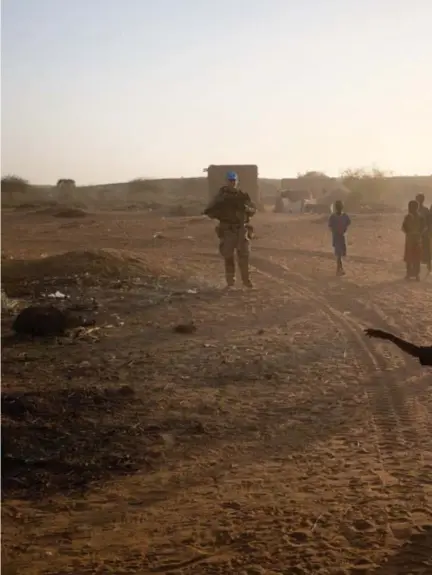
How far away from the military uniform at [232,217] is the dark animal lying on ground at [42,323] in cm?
397

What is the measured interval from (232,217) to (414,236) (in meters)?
Result: 4.11

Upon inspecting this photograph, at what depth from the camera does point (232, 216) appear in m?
12.8

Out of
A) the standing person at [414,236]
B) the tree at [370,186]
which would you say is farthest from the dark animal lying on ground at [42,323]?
the tree at [370,186]

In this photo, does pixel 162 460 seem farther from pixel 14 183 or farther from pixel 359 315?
pixel 14 183

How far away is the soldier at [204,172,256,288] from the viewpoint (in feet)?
42.1

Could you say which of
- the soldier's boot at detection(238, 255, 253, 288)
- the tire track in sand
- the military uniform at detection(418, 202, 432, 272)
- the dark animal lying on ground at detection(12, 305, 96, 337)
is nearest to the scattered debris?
the dark animal lying on ground at detection(12, 305, 96, 337)

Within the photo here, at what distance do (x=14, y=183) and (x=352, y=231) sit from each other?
4661 cm

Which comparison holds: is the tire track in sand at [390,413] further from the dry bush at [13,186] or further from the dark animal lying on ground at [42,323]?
the dry bush at [13,186]

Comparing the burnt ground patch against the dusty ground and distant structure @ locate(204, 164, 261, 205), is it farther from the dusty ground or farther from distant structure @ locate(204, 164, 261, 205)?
distant structure @ locate(204, 164, 261, 205)

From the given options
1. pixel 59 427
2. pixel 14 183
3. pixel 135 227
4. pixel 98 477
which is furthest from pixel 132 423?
pixel 14 183

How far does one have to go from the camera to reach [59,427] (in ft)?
19.1

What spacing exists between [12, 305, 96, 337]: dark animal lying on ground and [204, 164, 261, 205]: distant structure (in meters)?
32.5

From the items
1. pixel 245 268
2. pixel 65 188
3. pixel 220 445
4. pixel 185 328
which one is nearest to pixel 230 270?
pixel 245 268

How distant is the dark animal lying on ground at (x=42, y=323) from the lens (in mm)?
9289
